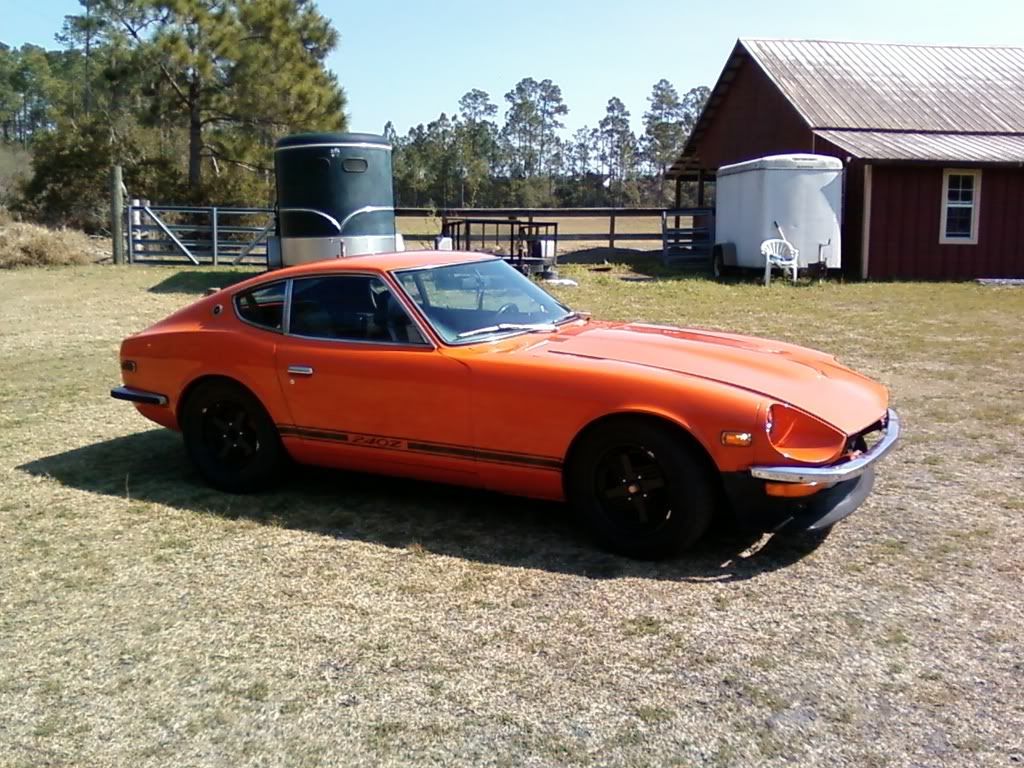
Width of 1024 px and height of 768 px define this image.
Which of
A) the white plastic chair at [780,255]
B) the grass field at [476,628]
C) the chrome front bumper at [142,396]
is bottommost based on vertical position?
the grass field at [476,628]

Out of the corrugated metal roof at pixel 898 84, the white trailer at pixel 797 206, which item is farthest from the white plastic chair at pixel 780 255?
the corrugated metal roof at pixel 898 84

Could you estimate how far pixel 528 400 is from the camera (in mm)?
4629

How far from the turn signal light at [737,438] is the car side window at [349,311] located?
1.78 metres

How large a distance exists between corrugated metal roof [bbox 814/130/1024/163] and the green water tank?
1060cm

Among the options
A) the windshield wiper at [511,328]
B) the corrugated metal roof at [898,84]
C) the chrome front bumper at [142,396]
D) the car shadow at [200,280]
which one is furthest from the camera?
Result: the corrugated metal roof at [898,84]

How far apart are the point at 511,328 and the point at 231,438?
1.78 meters

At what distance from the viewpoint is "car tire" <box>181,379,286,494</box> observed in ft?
18.0

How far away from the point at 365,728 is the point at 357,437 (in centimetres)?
221

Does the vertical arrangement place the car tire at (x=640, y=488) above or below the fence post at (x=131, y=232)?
below

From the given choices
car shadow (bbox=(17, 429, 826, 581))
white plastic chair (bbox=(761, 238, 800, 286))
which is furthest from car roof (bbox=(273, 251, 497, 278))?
white plastic chair (bbox=(761, 238, 800, 286))

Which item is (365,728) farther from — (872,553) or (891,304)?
(891,304)

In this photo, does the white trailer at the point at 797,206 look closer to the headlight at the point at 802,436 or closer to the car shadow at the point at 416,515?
the car shadow at the point at 416,515

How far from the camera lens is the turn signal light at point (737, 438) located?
4.18 meters

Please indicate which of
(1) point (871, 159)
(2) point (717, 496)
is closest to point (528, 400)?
(2) point (717, 496)
